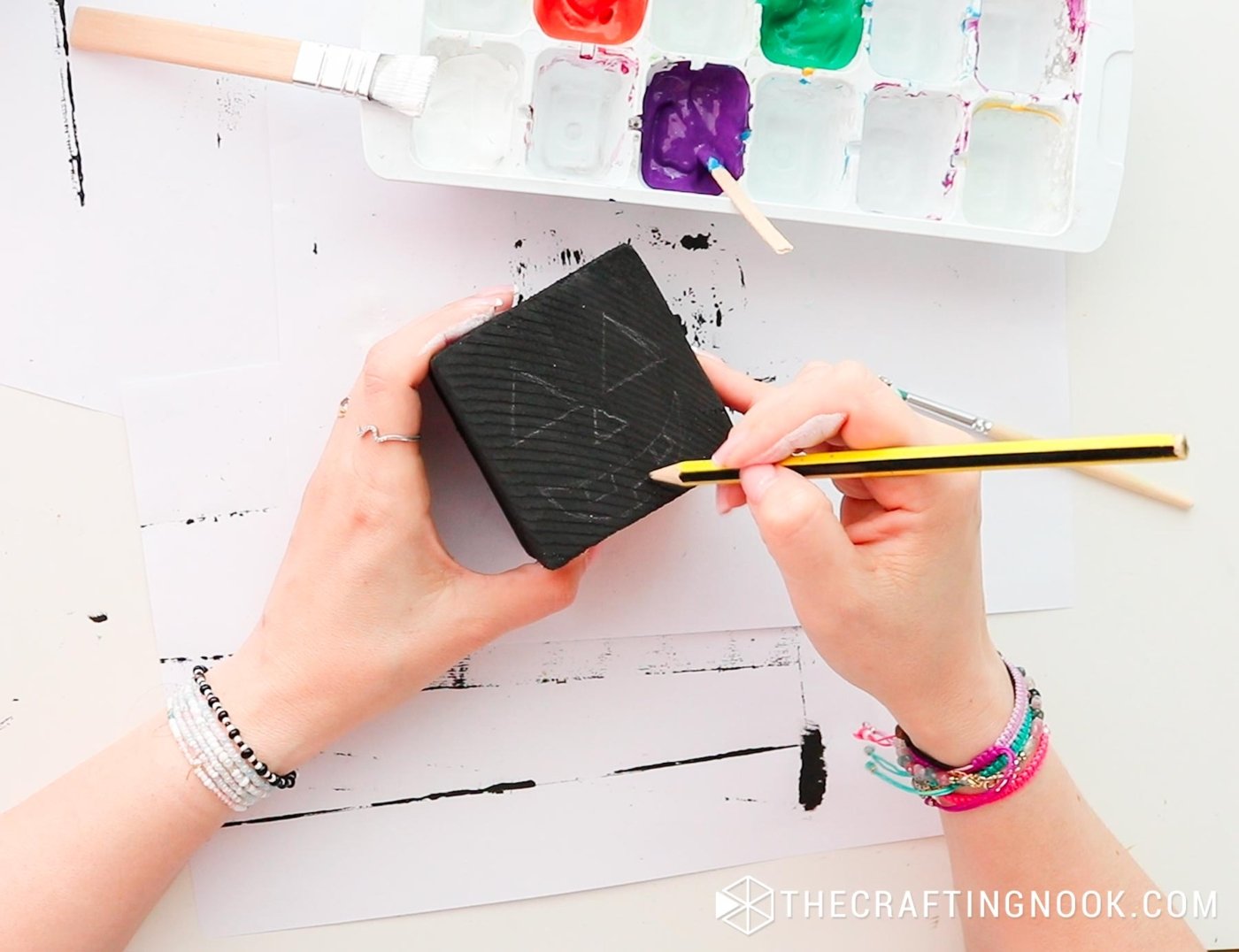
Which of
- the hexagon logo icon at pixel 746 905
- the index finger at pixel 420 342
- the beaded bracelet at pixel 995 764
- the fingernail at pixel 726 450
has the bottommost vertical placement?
the hexagon logo icon at pixel 746 905

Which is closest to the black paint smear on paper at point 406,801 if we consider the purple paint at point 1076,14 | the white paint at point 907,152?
the white paint at point 907,152

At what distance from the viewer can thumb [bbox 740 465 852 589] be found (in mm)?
739

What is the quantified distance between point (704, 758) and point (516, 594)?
0.99ft

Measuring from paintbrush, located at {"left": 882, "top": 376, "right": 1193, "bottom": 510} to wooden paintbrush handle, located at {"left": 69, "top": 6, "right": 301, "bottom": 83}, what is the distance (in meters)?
0.65

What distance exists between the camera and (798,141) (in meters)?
1.05

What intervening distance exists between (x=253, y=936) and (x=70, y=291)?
0.65 metres

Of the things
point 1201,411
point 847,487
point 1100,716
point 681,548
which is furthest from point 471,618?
point 1201,411

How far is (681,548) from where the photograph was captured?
3.49 feet

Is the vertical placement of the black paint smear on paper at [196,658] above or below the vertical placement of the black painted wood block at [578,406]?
below

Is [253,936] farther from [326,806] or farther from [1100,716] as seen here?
[1100,716]

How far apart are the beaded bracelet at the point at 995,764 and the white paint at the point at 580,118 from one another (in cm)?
60

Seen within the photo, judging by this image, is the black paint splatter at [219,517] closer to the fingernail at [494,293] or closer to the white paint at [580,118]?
the fingernail at [494,293]

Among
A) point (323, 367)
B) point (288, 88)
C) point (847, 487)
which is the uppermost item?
point (288, 88)

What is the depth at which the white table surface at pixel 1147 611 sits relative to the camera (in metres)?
1.09
